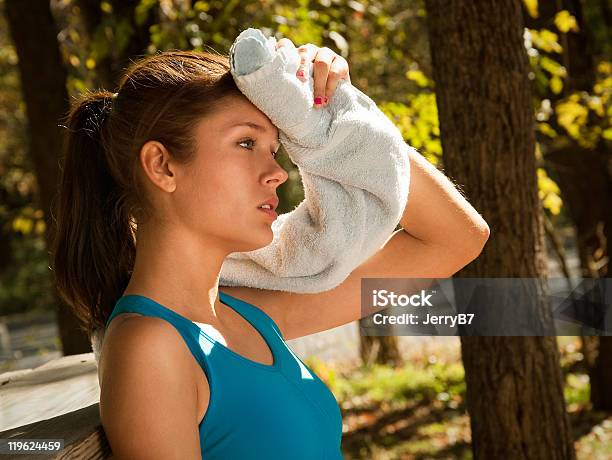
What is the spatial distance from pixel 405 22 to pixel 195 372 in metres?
7.44

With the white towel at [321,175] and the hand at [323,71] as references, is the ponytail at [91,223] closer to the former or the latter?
Result: the white towel at [321,175]

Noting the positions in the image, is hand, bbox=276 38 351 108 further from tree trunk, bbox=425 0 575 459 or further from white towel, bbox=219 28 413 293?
tree trunk, bbox=425 0 575 459

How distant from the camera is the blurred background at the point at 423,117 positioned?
2609mm

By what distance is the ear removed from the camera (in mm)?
1448

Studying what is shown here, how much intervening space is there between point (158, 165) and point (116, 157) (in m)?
0.09

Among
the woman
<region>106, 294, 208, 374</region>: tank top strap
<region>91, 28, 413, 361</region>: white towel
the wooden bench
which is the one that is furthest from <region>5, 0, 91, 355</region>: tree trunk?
<region>106, 294, 208, 374</region>: tank top strap

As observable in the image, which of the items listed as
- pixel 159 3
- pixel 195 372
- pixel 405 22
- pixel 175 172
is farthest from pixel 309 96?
pixel 405 22

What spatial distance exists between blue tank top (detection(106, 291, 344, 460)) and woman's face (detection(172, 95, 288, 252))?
17 cm

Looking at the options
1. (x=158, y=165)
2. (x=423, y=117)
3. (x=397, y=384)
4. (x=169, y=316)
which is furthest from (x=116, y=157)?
(x=397, y=384)

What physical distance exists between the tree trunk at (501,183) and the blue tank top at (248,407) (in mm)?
1143

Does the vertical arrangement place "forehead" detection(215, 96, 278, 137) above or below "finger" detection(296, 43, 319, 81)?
below

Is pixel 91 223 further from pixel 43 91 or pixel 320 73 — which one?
pixel 43 91

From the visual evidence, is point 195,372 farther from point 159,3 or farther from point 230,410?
point 159,3

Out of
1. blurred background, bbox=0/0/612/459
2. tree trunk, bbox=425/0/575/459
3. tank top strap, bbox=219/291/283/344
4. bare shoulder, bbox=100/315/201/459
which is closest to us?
bare shoulder, bbox=100/315/201/459
